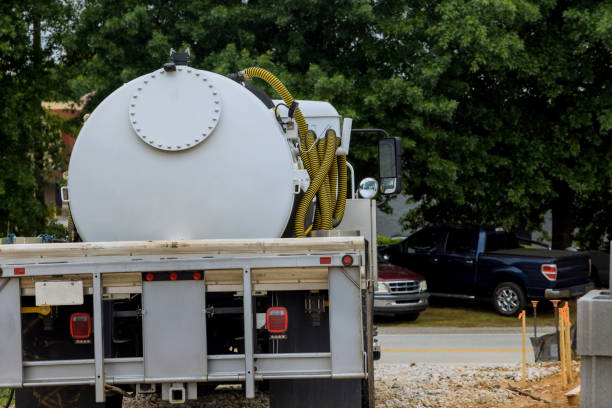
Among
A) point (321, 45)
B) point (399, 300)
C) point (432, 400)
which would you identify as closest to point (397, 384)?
point (432, 400)

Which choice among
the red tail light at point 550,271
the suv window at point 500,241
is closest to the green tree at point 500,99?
the suv window at point 500,241

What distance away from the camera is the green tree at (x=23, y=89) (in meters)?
18.1

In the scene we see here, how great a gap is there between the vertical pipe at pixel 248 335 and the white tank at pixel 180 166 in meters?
0.80

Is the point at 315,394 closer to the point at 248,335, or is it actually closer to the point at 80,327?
the point at 248,335

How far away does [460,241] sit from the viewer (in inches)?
681

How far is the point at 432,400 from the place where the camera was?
8523mm

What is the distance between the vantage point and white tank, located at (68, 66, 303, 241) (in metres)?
5.78

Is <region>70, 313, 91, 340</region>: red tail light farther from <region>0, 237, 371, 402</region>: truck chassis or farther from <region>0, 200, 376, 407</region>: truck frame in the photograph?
<region>0, 237, 371, 402</region>: truck chassis

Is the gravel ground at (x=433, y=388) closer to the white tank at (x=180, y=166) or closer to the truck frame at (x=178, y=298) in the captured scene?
the white tank at (x=180, y=166)

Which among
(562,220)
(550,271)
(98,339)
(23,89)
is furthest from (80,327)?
(562,220)

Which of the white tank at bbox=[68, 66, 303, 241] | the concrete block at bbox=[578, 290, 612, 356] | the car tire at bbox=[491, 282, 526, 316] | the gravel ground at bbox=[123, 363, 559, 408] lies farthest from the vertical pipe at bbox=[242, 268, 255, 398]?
the car tire at bbox=[491, 282, 526, 316]

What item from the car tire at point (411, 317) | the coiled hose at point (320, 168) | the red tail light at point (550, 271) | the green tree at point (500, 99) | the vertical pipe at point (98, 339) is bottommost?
the car tire at point (411, 317)

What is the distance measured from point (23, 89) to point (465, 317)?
11.2m

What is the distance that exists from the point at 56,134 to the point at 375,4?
10.7 metres
